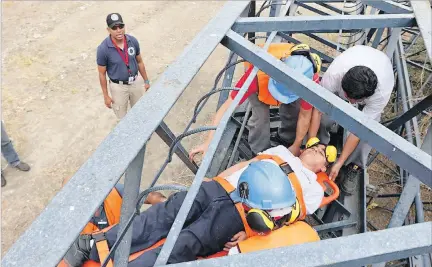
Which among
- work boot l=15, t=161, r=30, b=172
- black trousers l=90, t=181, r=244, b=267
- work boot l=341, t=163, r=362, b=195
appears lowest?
work boot l=15, t=161, r=30, b=172

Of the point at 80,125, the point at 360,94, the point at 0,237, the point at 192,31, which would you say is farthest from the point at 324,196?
the point at 192,31

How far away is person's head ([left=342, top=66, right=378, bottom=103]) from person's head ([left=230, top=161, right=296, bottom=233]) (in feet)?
3.18

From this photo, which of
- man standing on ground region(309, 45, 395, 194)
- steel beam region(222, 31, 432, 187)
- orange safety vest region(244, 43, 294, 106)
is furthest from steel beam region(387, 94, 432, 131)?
steel beam region(222, 31, 432, 187)

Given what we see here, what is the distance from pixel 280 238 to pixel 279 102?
60.4 inches

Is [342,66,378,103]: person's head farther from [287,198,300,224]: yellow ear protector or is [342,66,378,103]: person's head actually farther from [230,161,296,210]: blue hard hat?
[287,198,300,224]: yellow ear protector

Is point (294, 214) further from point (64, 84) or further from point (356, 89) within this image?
point (64, 84)

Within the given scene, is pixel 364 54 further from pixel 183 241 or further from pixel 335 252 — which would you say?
pixel 335 252

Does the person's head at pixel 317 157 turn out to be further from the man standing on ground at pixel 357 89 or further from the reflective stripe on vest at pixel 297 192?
the reflective stripe on vest at pixel 297 192

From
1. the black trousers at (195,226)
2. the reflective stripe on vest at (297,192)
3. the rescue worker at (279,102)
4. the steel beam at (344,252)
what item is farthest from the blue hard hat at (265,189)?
the steel beam at (344,252)

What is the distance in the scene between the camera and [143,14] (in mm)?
9336

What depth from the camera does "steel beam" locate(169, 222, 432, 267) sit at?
1.27 meters

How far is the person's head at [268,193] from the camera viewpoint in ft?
8.66

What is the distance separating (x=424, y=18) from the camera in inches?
100

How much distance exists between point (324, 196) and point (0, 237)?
3.94m
